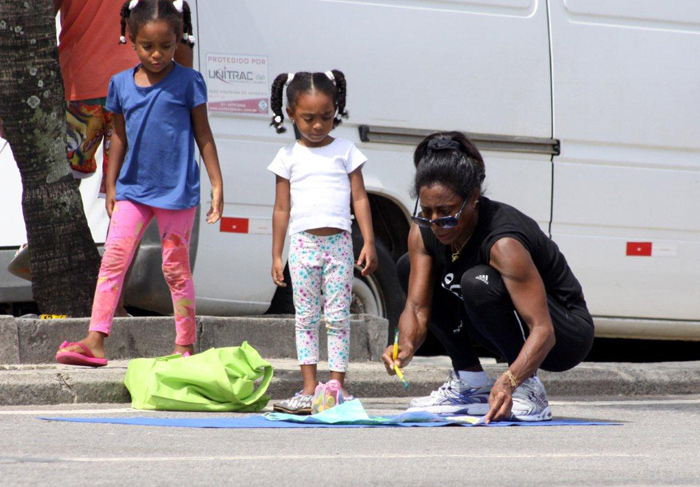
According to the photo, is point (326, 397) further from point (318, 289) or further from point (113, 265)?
point (113, 265)

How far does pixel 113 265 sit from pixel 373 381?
1337 mm

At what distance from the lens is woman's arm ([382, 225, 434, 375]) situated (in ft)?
16.6

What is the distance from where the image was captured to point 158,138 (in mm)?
6008

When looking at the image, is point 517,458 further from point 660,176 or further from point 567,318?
point 660,176

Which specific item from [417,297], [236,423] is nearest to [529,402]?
[417,297]

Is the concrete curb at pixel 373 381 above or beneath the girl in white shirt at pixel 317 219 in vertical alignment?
beneath

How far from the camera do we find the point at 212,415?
5.33m

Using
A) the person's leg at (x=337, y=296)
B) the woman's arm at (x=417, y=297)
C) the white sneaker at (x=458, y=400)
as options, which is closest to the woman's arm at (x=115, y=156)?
the person's leg at (x=337, y=296)

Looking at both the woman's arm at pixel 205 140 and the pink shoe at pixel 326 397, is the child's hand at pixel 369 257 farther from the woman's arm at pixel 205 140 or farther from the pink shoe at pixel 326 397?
the woman's arm at pixel 205 140

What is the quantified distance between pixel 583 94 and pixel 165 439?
4.01 metres

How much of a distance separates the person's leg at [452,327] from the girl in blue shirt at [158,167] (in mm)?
1115

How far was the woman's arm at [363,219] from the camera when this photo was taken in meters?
5.62

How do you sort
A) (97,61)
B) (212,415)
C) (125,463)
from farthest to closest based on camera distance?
(97,61), (212,415), (125,463)

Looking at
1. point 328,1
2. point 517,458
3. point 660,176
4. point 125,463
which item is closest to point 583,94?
point 660,176
